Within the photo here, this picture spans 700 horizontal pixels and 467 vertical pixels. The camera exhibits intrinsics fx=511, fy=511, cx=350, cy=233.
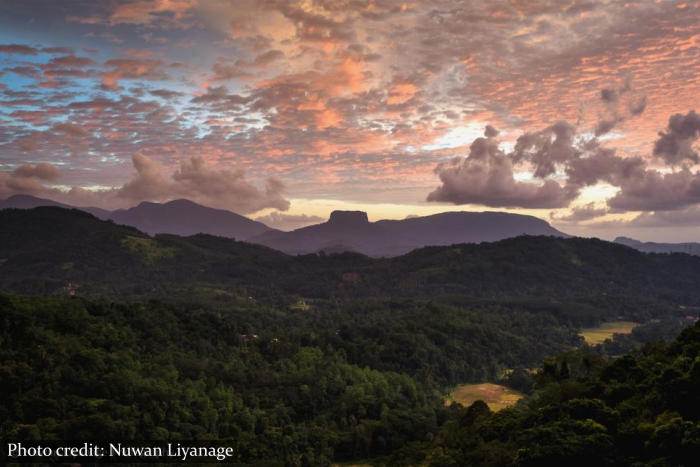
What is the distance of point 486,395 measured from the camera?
418ft

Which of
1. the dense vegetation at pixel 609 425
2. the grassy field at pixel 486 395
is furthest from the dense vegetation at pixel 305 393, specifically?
the grassy field at pixel 486 395

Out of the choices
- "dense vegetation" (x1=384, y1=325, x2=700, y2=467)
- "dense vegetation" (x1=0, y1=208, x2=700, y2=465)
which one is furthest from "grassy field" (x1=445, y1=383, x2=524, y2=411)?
"dense vegetation" (x1=384, y1=325, x2=700, y2=467)

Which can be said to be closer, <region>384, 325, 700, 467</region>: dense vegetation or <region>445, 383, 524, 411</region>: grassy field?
<region>384, 325, 700, 467</region>: dense vegetation

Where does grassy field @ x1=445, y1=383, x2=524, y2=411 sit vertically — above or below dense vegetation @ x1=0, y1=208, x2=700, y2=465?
below

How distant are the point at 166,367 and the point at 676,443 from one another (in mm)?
72744

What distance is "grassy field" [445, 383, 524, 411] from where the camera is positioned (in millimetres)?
121125

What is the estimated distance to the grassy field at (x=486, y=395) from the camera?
121125 mm

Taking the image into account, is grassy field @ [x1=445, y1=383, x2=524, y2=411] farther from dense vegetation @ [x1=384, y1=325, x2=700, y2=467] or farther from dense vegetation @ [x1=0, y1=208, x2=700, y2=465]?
dense vegetation @ [x1=384, y1=325, x2=700, y2=467]

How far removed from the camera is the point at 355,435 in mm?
84500

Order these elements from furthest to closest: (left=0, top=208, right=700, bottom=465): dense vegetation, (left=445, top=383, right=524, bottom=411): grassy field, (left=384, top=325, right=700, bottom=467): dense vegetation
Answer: (left=445, top=383, right=524, bottom=411): grassy field → (left=0, top=208, right=700, bottom=465): dense vegetation → (left=384, top=325, right=700, bottom=467): dense vegetation

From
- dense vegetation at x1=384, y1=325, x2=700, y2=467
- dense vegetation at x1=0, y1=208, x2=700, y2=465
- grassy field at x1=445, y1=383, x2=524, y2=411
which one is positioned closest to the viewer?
dense vegetation at x1=384, y1=325, x2=700, y2=467

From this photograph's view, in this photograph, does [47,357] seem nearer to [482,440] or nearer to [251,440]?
[251,440]

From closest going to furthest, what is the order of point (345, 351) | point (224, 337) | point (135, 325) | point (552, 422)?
point (552, 422) → point (135, 325) → point (224, 337) → point (345, 351)

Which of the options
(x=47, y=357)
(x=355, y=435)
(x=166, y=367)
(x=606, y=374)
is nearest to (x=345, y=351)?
(x=355, y=435)
